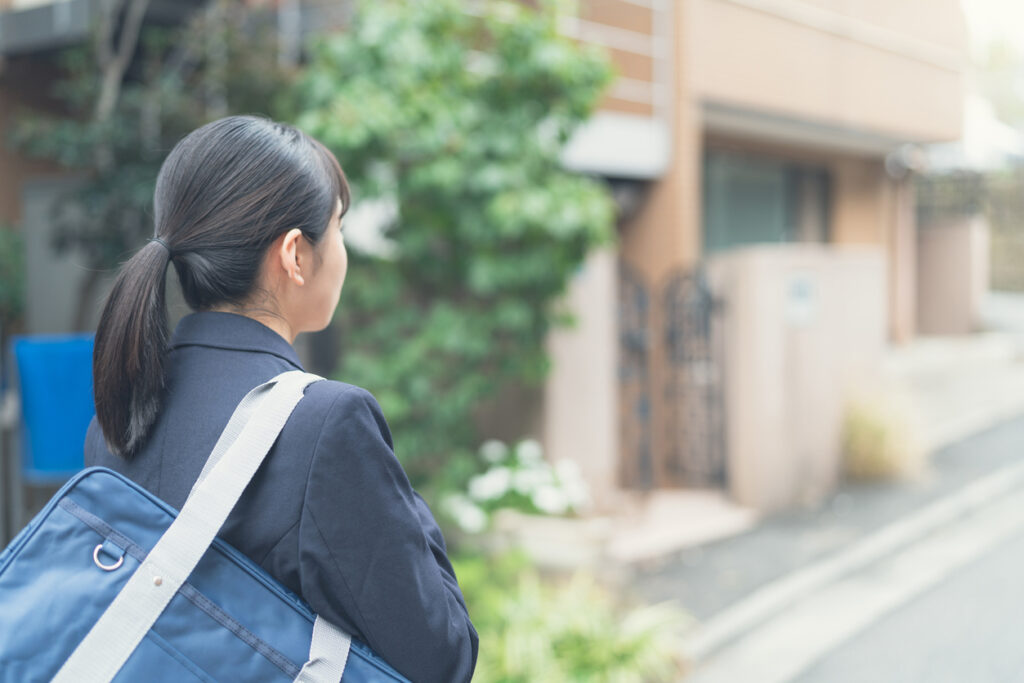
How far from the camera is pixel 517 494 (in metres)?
5.15

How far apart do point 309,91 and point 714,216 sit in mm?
8143

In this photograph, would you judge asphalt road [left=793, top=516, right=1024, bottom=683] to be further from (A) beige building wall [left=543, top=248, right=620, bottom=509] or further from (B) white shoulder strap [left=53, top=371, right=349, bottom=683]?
→ (B) white shoulder strap [left=53, top=371, right=349, bottom=683]

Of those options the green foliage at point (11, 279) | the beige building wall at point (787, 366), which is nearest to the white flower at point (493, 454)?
the beige building wall at point (787, 366)

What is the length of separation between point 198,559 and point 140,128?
195 inches

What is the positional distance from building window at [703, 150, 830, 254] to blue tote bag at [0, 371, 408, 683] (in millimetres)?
11562

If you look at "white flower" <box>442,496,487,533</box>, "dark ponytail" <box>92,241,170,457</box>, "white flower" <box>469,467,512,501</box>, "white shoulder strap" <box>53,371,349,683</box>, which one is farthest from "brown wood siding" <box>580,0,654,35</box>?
"white shoulder strap" <box>53,371,349,683</box>

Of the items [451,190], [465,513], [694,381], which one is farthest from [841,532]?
[451,190]

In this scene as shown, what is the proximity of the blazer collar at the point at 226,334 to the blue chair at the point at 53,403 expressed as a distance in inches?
110

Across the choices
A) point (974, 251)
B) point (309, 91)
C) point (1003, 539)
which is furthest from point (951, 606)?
point (974, 251)

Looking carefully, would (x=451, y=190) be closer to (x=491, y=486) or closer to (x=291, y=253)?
(x=491, y=486)

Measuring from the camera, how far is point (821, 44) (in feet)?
38.0

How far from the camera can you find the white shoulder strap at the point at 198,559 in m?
1.09

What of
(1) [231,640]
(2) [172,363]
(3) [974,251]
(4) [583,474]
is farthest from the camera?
(3) [974,251]

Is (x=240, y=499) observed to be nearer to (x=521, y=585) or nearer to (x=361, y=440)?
(x=361, y=440)
